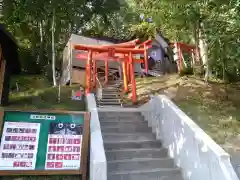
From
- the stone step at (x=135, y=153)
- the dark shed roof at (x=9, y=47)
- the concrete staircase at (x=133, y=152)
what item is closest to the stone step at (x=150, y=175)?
the concrete staircase at (x=133, y=152)

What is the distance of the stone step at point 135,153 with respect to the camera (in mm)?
6105

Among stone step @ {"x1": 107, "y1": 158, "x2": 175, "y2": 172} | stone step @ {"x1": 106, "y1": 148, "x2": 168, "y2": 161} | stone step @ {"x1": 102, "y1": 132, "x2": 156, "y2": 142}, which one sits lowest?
stone step @ {"x1": 107, "y1": 158, "x2": 175, "y2": 172}

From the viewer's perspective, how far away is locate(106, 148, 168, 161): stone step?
20.0 feet

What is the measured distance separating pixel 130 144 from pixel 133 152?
1.14ft

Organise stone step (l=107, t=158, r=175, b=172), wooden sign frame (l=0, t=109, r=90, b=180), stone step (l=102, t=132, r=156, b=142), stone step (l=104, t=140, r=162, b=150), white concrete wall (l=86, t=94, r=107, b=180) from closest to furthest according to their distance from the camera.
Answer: white concrete wall (l=86, t=94, r=107, b=180)
wooden sign frame (l=0, t=109, r=90, b=180)
stone step (l=107, t=158, r=175, b=172)
stone step (l=104, t=140, r=162, b=150)
stone step (l=102, t=132, r=156, b=142)

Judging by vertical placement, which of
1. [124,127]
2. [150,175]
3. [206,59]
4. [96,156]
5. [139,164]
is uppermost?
[206,59]

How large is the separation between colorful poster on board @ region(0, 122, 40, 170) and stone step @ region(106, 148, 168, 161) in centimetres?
163

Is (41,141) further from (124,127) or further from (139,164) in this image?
(124,127)

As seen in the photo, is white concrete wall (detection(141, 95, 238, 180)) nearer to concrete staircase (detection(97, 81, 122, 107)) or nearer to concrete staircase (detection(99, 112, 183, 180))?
concrete staircase (detection(99, 112, 183, 180))

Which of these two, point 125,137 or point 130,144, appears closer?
point 130,144

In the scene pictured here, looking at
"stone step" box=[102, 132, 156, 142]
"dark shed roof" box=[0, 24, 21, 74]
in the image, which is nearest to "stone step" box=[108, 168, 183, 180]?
"stone step" box=[102, 132, 156, 142]

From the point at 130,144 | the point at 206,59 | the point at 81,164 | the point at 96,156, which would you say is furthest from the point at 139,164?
the point at 206,59

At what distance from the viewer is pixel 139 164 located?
19.4 ft

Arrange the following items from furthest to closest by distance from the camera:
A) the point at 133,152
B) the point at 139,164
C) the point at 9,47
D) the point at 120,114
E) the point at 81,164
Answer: the point at 9,47, the point at 120,114, the point at 133,152, the point at 139,164, the point at 81,164
